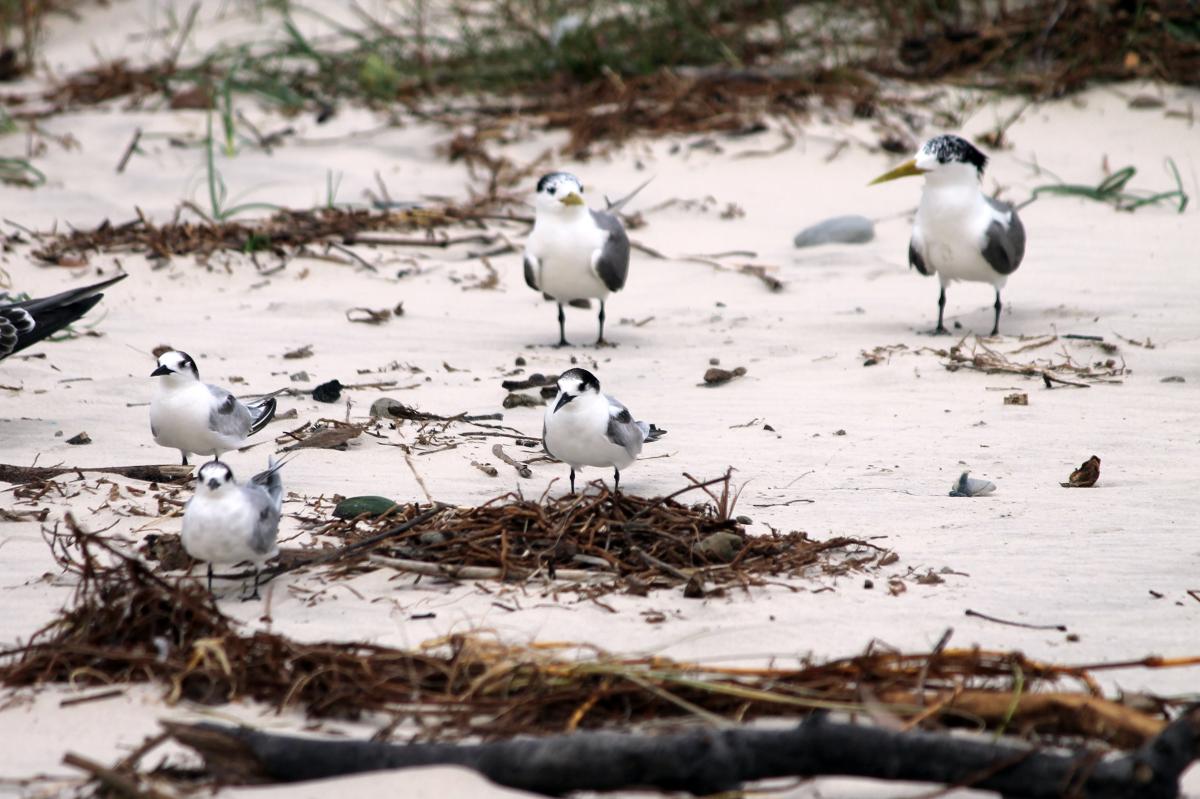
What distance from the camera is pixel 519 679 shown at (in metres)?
2.57

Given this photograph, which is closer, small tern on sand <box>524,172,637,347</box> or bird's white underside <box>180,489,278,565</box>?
bird's white underside <box>180,489,278,565</box>

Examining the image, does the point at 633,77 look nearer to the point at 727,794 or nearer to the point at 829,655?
A: the point at 829,655

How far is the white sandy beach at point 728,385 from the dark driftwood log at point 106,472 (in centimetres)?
9

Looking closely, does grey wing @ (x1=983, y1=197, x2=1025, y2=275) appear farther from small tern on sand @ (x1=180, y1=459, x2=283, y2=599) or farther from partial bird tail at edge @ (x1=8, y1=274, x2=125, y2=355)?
small tern on sand @ (x1=180, y1=459, x2=283, y2=599)

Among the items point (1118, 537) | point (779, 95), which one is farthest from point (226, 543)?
point (779, 95)

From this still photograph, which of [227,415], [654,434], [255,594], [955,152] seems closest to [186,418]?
[227,415]

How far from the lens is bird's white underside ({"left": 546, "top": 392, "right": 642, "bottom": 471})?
13.1 ft

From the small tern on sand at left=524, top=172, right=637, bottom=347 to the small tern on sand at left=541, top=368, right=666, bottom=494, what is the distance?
92.1 inches

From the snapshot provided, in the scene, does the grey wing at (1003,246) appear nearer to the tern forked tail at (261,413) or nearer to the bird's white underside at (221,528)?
the tern forked tail at (261,413)

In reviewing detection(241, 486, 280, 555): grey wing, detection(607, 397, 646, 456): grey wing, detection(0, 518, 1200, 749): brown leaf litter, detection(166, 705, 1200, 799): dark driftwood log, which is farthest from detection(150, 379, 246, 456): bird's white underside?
detection(166, 705, 1200, 799): dark driftwood log

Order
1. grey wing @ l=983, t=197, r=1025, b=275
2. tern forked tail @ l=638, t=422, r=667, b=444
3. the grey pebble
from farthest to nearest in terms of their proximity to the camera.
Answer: the grey pebble < grey wing @ l=983, t=197, r=1025, b=275 < tern forked tail @ l=638, t=422, r=667, b=444

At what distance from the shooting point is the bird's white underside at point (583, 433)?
3.98m

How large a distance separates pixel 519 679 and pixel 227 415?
84.3 inches

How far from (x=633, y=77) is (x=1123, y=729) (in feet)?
27.3
